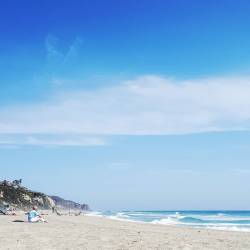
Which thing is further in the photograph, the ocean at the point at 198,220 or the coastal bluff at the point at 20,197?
the coastal bluff at the point at 20,197

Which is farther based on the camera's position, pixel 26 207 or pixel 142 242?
pixel 26 207

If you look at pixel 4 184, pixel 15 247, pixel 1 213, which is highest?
pixel 4 184

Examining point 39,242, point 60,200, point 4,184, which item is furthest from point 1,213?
point 60,200

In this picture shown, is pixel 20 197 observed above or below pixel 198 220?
above

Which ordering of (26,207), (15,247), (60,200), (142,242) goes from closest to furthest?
(15,247) < (142,242) < (26,207) < (60,200)

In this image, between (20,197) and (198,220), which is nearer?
(198,220)

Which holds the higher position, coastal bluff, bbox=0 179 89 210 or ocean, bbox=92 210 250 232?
coastal bluff, bbox=0 179 89 210

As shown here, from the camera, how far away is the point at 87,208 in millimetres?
198625

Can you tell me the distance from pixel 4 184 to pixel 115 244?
78.7m

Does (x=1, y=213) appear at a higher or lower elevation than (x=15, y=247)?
higher

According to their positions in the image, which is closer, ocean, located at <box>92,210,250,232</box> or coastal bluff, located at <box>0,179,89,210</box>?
ocean, located at <box>92,210,250,232</box>

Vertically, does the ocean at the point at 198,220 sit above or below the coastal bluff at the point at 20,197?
below

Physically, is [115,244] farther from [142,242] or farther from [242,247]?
[242,247]


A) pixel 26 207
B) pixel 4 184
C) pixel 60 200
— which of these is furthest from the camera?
pixel 60 200
